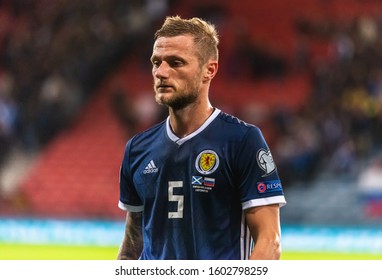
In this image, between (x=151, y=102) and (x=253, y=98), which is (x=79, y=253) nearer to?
(x=151, y=102)

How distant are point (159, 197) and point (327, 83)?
46.6 feet

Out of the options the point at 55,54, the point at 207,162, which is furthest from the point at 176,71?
the point at 55,54

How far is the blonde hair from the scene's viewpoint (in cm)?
386

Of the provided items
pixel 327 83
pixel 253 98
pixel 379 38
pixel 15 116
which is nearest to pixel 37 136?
pixel 15 116

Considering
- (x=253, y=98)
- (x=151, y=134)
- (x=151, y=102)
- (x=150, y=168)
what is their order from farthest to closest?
(x=253, y=98), (x=151, y=102), (x=151, y=134), (x=150, y=168)

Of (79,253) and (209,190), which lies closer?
→ (209,190)

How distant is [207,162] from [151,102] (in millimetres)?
14341

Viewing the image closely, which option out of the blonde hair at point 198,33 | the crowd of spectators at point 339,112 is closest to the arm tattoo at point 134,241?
the blonde hair at point 198,33

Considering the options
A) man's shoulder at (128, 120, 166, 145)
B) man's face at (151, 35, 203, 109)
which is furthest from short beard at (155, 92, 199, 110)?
man's shoulder at (128, 120, 166, 145)

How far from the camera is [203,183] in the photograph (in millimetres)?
3793

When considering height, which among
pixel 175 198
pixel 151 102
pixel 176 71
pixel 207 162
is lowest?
pixel 175 198

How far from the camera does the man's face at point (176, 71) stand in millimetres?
3797

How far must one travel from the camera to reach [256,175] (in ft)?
12.2
